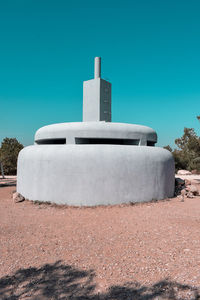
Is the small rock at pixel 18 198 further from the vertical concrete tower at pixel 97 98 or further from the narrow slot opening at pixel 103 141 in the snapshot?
the vertical concrete tower at pixel 97 98

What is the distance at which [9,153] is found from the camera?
89.6ft

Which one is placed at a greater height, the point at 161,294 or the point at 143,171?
the point at 143,171

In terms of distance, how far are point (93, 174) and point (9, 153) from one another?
2098 centimetres

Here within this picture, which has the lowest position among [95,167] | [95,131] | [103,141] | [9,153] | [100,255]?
[100,255]

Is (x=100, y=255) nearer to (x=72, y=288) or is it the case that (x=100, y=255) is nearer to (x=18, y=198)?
(x=72, y=288)

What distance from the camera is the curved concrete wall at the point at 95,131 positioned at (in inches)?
437

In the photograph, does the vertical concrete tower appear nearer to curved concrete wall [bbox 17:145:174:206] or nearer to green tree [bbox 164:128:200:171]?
curved concrete wall [bbox 17:145:174:206]

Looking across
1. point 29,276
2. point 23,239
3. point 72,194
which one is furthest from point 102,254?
point 72,194

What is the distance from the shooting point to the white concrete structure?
1022 centimetres

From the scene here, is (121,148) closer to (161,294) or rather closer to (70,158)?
(70,158)

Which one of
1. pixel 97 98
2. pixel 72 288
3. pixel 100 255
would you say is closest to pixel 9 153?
pixel 97 98

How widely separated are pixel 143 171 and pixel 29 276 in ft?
25.6

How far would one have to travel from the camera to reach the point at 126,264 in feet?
16.0

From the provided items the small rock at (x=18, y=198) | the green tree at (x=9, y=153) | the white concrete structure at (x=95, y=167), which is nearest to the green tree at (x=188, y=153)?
the white concrete structure at (x=95, y=167)
